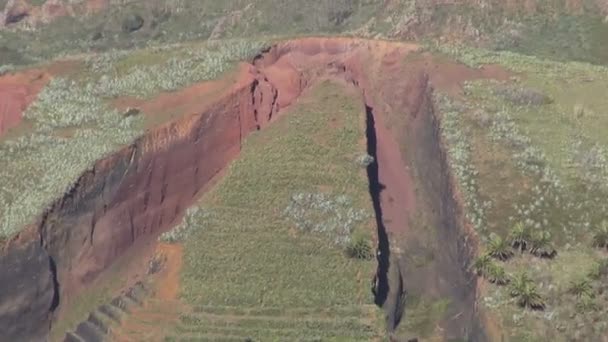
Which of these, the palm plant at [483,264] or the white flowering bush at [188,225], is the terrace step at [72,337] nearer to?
the white flowering bush at [188,225]

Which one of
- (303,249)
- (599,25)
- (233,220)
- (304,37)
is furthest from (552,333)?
(599,25)

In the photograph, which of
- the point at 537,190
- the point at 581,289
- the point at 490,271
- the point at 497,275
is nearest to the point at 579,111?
the point at 537,190

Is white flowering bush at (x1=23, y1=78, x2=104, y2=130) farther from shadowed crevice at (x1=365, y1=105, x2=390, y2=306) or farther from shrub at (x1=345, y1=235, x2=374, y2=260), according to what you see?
shrub at (x1=345, y1=235, x2=374, y2=260)

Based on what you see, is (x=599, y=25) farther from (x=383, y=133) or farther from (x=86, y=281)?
(x=86, y=281)

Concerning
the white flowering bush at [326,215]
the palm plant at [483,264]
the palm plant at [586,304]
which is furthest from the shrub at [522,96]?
the palm plant at [586,304]

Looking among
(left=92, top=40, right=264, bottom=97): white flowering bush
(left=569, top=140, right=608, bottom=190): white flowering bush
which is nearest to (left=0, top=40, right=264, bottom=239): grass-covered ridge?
(left=92, top=40, right=264, bottom=97): white flowering bush

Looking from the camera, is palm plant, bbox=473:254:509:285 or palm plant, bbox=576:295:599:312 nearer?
palm plant, bbox=576:295:599:312
